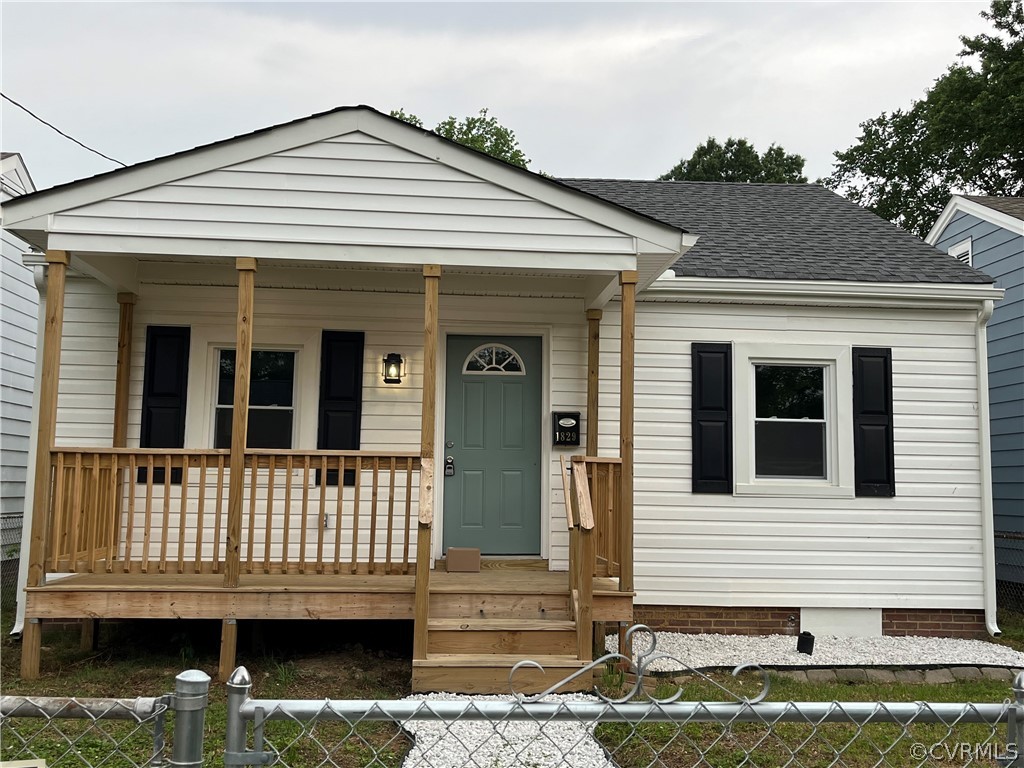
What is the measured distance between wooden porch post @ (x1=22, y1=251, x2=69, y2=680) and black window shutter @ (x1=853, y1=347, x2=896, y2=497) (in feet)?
21.4

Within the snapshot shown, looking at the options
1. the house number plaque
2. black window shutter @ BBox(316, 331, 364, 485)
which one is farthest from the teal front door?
black window shutter @ BBox(316, 331, 364, 485)

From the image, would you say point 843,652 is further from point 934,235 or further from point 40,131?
point 40,131

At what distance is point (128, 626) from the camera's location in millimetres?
7062

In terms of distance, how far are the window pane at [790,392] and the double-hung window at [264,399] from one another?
4283mm

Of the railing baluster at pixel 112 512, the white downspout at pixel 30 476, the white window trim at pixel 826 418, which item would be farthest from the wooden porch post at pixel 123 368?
the white window trim at pixel 826 418

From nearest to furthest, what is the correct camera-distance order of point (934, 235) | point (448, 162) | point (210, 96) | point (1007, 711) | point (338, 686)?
point (1007, 711) < point (338, 686) < point (448, 162) < point (934, 235) < point (210, 96)

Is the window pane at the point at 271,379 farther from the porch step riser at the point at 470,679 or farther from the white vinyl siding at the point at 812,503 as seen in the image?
the porch step riser at the point at 470,679

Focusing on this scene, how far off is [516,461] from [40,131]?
36.6 feet

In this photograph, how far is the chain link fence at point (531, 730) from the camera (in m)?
1.64

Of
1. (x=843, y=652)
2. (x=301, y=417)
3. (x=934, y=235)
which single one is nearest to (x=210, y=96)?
(x=301, y=417)

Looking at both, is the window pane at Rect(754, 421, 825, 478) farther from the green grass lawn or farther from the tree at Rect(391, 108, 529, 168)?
the tree at Rect(391, 108, 529, 168)

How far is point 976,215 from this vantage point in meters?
11.0

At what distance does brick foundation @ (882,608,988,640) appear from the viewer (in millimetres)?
7426

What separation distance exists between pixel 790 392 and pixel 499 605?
11.8 feet
